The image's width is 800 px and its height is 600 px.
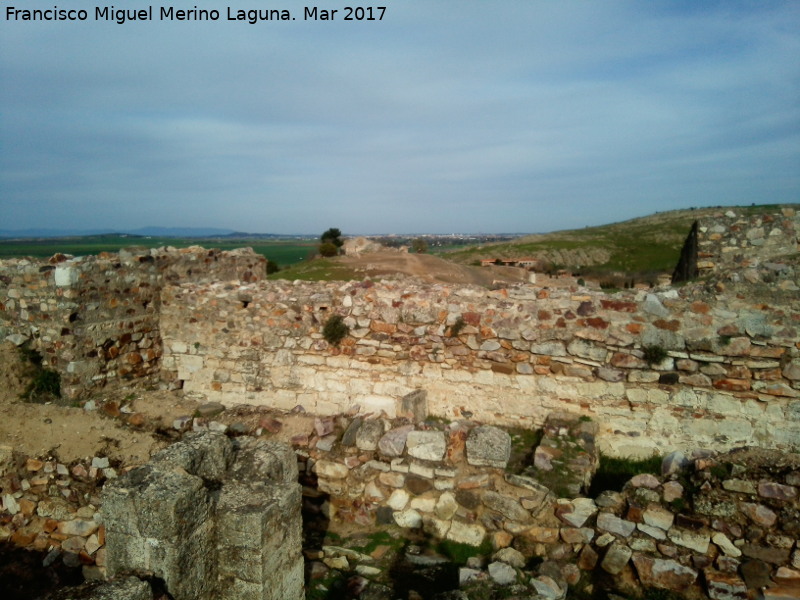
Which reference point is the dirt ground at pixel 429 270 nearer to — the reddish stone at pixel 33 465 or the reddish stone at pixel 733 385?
the reddish stone at pixel 733 385

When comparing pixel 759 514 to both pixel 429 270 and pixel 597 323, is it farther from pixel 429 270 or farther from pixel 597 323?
pixel 429 270

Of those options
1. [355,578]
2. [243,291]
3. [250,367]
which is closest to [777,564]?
[355,578]

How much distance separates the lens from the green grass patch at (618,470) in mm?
5703

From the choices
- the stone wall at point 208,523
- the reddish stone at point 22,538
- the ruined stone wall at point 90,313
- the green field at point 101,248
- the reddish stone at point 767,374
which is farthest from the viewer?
the green field at point 101,248

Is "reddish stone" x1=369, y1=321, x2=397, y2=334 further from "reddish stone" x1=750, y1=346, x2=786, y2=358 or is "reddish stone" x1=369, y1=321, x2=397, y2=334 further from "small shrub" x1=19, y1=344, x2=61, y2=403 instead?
"small shrub" x1=19, y1=344, x2=61, y2=403

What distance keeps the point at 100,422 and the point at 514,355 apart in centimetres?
551

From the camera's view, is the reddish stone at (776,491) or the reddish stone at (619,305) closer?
the reddish stone at (776,491)

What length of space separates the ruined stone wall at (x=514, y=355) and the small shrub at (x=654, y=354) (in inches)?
0.7

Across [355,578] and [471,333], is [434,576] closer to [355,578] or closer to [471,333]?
[355,578]

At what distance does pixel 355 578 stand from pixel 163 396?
494 centimetres

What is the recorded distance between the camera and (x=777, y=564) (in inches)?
163

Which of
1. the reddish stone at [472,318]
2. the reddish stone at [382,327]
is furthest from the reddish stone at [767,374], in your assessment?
the reddish stone at [382,327]

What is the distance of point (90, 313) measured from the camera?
762cm

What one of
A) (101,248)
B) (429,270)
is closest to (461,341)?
(429,270)
